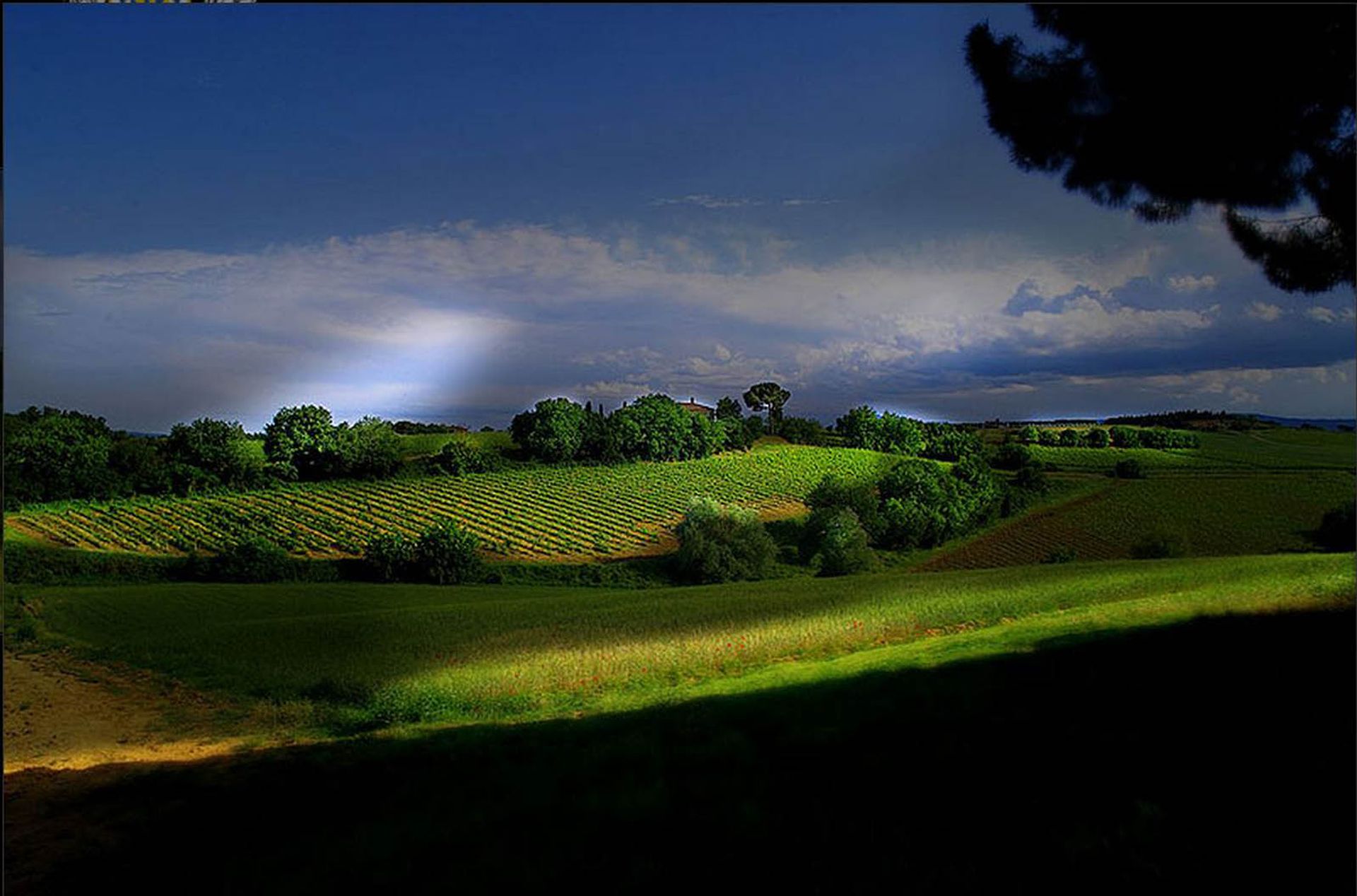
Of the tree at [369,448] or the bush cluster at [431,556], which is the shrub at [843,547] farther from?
the tree at [369,448]

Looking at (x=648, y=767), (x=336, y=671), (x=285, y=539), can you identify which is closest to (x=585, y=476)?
(x=285, y=539)

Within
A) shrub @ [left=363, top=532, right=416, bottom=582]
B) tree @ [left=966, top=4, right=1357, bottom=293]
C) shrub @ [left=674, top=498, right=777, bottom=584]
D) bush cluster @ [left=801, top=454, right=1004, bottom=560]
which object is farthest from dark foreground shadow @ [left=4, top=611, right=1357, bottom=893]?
shrub @ [left=363, top=532, right=416, bottom=582]

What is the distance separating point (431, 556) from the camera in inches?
1305

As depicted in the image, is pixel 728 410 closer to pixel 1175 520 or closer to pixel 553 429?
pixel 553 429

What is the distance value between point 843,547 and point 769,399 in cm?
803

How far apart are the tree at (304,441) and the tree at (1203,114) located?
31206mm

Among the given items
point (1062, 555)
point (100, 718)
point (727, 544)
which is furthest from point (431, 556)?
point (1062, 555)

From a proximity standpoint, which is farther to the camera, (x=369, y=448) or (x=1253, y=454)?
(x=369, y=448)

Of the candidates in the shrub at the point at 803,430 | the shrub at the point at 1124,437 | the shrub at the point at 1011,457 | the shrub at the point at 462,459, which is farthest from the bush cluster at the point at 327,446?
the shrub at the point at 1124,437

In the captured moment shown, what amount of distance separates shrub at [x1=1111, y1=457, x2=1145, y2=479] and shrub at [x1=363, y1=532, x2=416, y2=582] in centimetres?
3156

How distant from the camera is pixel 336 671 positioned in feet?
59.3

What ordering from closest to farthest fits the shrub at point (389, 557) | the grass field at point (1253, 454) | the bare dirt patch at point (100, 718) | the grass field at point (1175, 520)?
the bare dirt patch at point (100, 718) < the grass field at point (1175, 520) < the grass field at point (1253, 454) < the shrub at point (389, 557)

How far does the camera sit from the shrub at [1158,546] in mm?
28562

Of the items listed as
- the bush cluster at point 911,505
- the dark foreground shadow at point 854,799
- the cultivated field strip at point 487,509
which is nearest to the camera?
the dark foreground shadow at point 854,799
